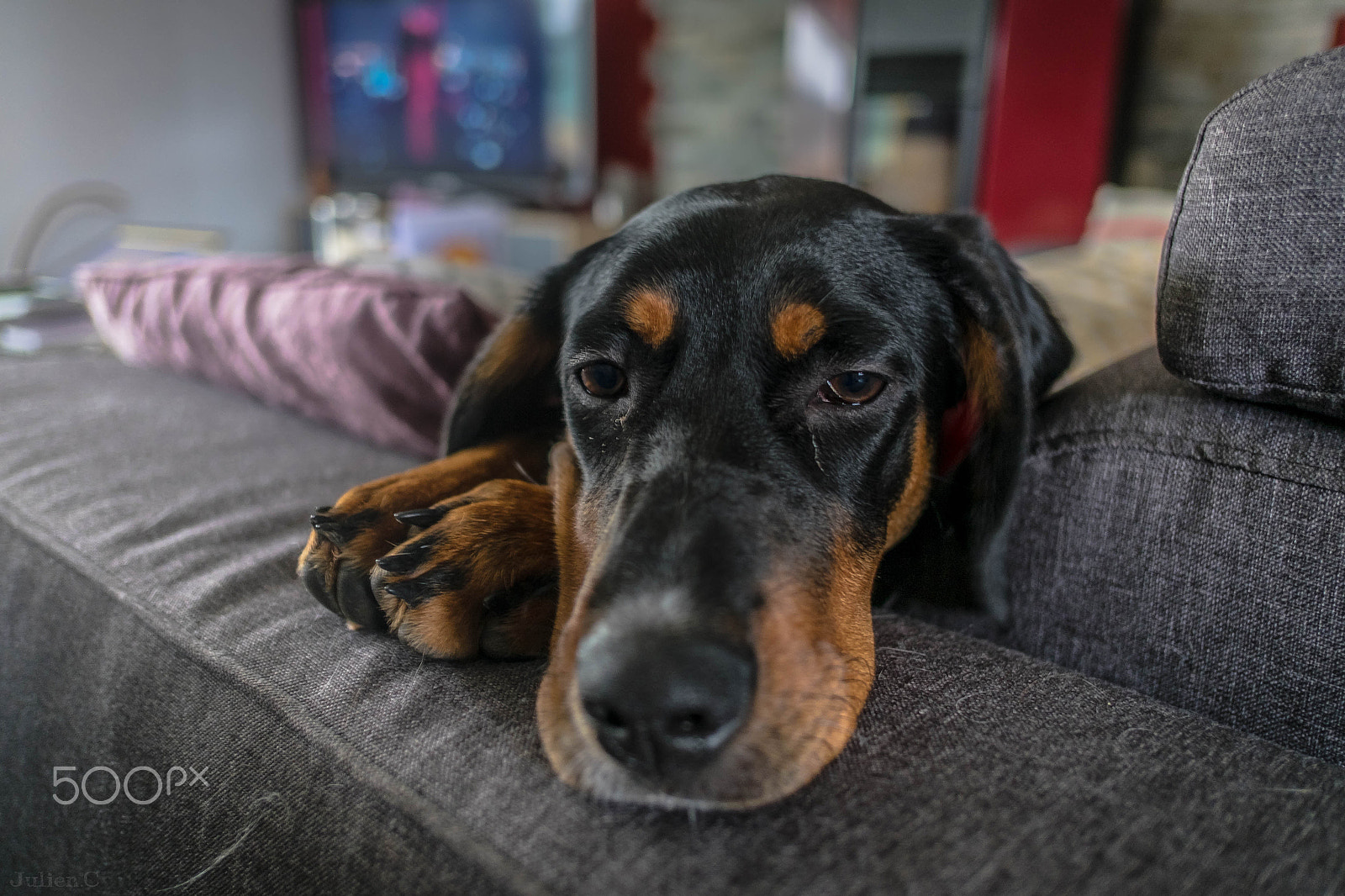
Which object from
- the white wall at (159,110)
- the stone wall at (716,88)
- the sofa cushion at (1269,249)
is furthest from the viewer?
the stone wall at (716,88)

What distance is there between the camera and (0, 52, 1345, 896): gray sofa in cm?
75

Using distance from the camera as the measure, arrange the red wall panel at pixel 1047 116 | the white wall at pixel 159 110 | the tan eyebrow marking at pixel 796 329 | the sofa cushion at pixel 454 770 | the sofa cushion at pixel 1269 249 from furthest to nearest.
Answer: the white wall at pixel 159 110 → the red wall panel at pixel 1047 116 → the tan eyebrow marking at pixel 796 329 → the sofa cushion at pixel 1269 249 → the sofa cushion at pixel 454 770

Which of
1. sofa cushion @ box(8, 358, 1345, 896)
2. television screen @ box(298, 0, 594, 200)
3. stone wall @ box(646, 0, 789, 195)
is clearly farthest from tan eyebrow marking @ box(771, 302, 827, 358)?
television screen @ box(298, 0, 594, 200)

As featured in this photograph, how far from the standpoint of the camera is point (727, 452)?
1105 mm

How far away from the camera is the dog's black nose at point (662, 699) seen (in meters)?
0.78

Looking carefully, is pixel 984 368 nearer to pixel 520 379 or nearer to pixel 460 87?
pixel 520 379

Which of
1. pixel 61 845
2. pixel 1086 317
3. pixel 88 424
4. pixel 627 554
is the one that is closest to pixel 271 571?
pixel 61 845

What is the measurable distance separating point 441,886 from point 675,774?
0.75ft

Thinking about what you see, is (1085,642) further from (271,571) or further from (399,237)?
(399,237)

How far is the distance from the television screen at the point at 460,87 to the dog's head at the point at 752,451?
6.36m

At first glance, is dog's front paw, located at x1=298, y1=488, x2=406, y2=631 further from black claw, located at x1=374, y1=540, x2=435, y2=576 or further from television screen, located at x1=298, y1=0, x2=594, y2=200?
television screen, located at x1=298, y1=0, x2=594, y2=200

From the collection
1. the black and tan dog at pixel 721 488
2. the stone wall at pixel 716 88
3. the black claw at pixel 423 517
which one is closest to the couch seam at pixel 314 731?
the black and tan dog at pixel 721 488

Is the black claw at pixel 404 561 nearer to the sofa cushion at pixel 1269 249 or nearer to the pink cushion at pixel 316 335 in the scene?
the pink cushion at pixel 316 335

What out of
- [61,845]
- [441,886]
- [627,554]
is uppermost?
[627,554]
